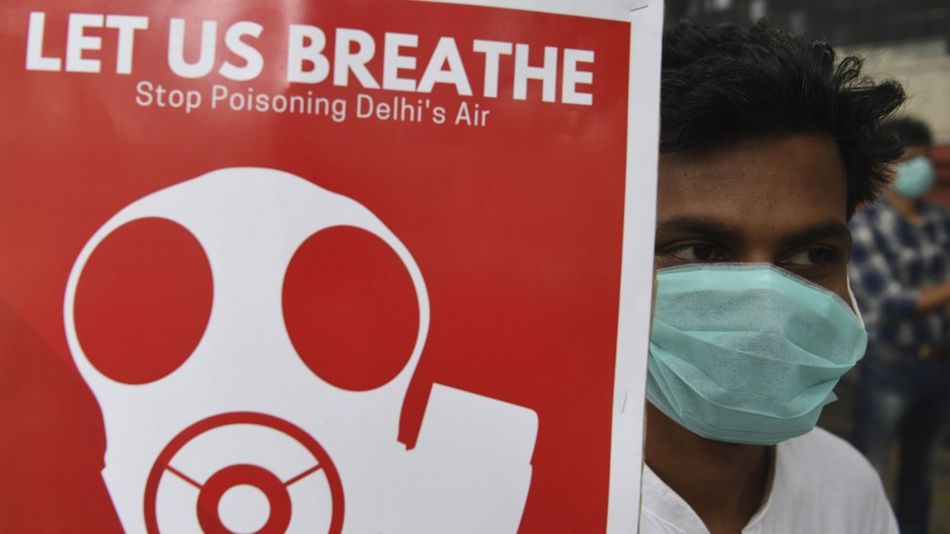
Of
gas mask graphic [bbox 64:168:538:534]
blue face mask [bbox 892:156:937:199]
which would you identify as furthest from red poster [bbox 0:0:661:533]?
blue face mask [bbox 892:156:937:199]

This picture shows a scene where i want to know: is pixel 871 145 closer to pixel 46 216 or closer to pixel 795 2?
pixel 46 216

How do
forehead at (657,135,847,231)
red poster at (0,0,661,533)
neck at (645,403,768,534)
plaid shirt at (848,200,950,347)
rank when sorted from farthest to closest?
plaid shirt at (848,200,950,347)
neck at (645,403,768,534)
forehead at (657,135,847,231)
red poster at (0,0,661,533)

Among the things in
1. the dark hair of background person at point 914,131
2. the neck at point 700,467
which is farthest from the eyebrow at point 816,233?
the dark hair of background person at point 914,131

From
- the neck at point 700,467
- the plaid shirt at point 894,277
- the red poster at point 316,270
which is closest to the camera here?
the red poster at point 316,270

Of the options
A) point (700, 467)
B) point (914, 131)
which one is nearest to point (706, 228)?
point (700, 467)

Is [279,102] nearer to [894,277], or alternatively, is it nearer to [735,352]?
[735,352]

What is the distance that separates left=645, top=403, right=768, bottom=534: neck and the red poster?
21.8 inches

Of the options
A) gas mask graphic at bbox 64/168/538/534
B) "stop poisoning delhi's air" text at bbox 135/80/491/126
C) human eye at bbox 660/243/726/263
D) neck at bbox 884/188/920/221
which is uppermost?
neck at bbox 884/188/920/221

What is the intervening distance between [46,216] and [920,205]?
3.28 metres

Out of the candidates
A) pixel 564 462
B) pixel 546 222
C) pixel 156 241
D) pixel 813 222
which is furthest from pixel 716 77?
pixel 156 241

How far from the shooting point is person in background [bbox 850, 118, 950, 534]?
3301 millimetres

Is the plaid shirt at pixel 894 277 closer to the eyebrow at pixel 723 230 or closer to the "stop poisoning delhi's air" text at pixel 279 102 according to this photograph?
the eyebrow at pixel 723 230

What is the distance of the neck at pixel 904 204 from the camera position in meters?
3.36

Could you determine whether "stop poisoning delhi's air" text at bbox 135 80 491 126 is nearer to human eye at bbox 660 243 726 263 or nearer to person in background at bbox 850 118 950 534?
human eye at bbox 660 243 726 263
